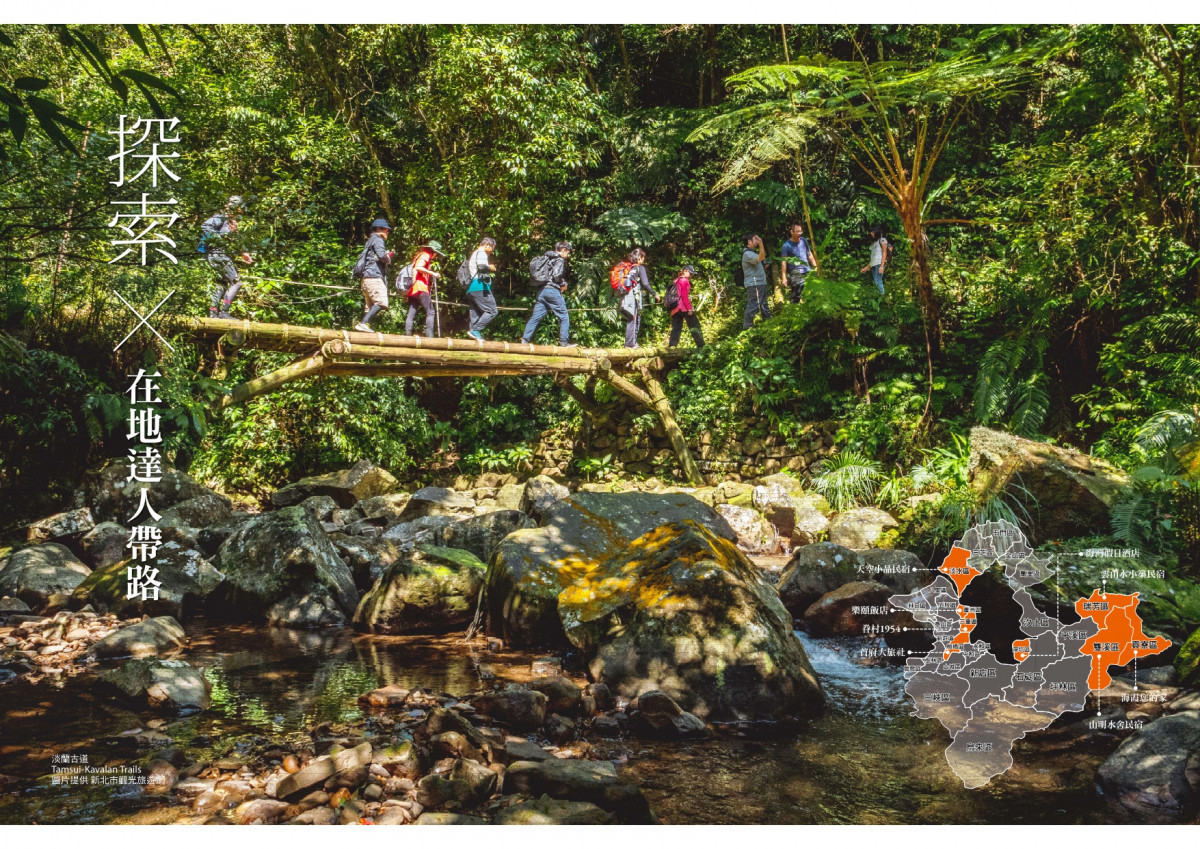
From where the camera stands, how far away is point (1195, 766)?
8.00 feet

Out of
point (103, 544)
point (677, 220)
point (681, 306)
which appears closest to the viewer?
point (103, 544)

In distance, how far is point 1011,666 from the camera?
2965 mm

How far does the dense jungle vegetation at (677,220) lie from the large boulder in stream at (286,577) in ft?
2.98

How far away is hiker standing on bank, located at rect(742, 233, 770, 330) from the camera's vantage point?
9.75 meters

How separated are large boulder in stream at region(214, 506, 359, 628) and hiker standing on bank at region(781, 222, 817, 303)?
6.96 meters

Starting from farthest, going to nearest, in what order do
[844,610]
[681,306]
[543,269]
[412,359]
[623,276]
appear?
[681,306] → [623,276] → [543,269] → [412,359] → [844,610]

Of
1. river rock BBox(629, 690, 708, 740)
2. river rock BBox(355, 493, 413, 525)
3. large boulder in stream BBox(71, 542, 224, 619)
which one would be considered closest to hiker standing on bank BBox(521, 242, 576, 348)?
river rock BBox(355, 493, 413, 525)

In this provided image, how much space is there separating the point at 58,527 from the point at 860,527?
6.55 m

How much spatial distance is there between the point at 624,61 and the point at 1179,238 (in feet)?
29.2

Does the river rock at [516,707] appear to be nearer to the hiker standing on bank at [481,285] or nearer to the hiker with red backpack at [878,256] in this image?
the hiker standing on bank at [481,285]

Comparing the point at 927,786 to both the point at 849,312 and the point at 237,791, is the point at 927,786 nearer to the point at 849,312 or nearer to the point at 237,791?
the point at 237,791

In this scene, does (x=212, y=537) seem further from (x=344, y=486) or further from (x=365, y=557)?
(x=344, y=486)

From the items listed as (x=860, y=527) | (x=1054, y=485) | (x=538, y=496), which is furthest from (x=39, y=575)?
(x=1054, y=485)

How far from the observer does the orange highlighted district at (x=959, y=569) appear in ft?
10.8
